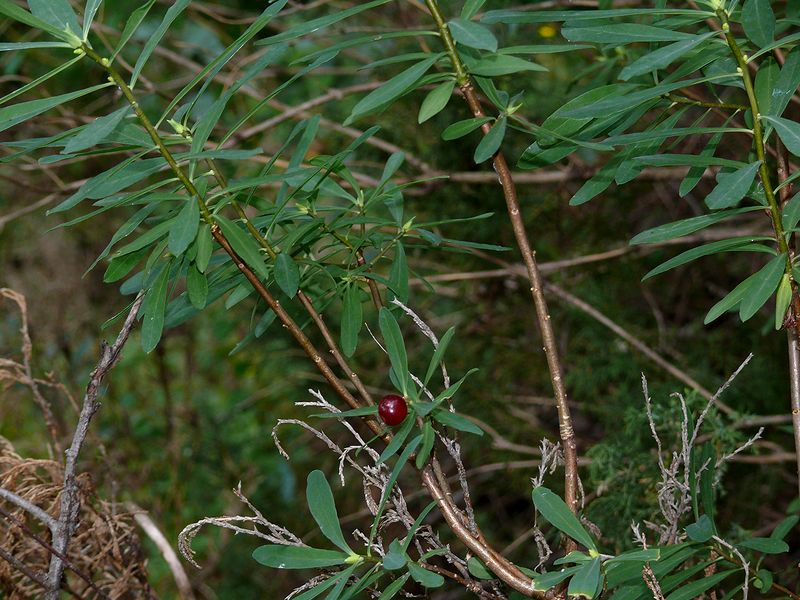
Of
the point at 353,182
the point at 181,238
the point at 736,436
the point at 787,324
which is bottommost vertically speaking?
the point at 736,436

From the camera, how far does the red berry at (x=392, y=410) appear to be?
0.94 m

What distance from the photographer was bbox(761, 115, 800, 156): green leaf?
0.86 metres

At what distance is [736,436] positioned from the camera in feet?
5.49

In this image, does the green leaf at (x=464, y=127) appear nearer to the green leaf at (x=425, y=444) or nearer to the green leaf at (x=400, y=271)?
the green leaf at (x=400, y=271)

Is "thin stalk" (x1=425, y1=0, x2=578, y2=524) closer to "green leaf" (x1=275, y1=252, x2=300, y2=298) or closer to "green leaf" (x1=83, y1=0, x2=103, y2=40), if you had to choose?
"green leaf" (x1=275, y1=252, x2=300, y2=298)

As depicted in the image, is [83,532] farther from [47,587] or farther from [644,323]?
[644,323]

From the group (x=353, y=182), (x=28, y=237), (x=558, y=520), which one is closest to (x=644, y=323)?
(x=353, y=182)

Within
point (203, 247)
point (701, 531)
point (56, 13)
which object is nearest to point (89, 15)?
point (56, 13)

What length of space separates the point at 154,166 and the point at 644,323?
6.21 ft

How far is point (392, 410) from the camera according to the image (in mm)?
939

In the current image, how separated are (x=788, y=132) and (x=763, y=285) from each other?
159 millimetres

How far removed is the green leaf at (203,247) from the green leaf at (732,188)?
512 millimetres

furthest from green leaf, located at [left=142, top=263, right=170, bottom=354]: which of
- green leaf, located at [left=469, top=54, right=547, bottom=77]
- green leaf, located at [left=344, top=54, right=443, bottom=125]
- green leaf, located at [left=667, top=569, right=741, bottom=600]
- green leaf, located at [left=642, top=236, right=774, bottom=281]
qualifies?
green leaf, located at [left=667, top=569, right=741, bottom=600]

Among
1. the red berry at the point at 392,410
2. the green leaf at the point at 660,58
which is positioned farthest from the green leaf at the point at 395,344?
the green leaf at the point at 660,58
